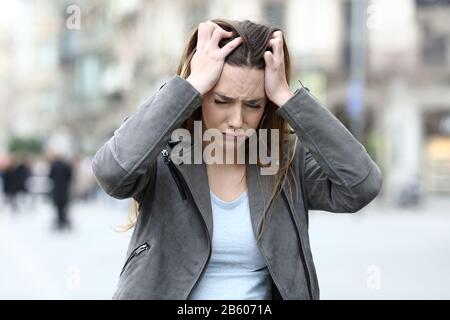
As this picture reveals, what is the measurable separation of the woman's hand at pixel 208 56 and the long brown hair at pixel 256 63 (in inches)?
0.9

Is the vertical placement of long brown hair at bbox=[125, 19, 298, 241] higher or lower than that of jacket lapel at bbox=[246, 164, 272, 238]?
higher

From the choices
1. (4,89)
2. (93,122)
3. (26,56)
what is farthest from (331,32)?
(4,89)

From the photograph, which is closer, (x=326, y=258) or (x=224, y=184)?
(x=224, y=184)

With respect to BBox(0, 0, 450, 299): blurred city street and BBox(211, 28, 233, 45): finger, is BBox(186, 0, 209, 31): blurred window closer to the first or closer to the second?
BBox(0, 0, 450, 299): blurred city street

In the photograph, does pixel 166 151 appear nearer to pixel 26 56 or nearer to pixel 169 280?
pixel 169 280

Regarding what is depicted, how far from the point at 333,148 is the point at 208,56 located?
38cm

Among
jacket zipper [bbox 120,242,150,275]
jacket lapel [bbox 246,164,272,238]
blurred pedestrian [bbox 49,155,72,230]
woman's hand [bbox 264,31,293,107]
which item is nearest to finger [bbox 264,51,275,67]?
woman's hand [bbox 264,31,293,107]

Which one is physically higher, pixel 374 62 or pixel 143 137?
pixel 143 137

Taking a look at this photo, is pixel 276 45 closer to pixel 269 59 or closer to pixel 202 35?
pixel 269 59

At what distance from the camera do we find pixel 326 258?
11977 mm

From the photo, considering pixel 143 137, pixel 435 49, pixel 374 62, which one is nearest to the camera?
pixel 143 137

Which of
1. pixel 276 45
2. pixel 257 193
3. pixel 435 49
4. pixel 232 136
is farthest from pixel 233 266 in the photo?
pixel 435 49

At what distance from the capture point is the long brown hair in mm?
2260

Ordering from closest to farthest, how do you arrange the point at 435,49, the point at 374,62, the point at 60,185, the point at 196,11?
the point at 60,185 → the point at 435,49 → the point at 374,62 → the point at 196,11
